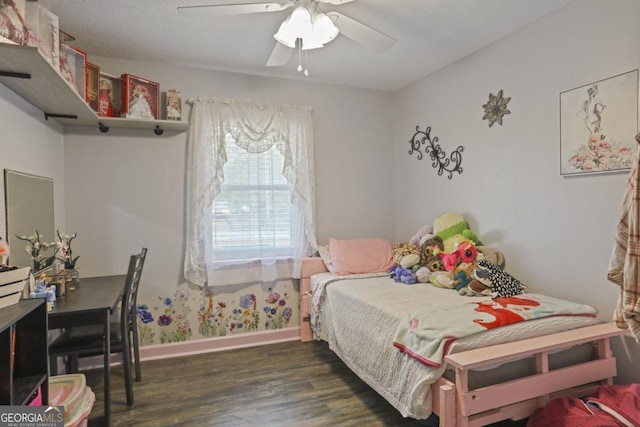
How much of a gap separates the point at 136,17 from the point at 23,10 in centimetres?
79

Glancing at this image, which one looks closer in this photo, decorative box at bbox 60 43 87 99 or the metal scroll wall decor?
decorative box at bbox 60 43 87 99

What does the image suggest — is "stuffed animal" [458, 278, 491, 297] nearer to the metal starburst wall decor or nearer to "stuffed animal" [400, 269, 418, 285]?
"stuffed animal" [400, 269, 418, 285]

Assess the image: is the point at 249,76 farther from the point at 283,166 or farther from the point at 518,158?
the point at 518,158

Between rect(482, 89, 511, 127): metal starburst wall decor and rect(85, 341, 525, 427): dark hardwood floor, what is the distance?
1978 millimetres

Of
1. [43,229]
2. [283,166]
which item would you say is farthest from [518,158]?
[43,229]

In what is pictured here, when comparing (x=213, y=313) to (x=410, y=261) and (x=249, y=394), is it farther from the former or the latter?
(x=410, y=261)

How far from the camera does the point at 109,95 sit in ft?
8.77

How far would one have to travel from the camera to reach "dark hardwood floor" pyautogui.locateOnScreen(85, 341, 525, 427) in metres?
2.06

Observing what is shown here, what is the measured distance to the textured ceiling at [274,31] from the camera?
6.92ft

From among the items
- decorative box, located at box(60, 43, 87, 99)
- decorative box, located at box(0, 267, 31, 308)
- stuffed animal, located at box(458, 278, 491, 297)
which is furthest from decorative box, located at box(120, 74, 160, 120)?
stuffed animal, located at box(458, 278, 491, 297)

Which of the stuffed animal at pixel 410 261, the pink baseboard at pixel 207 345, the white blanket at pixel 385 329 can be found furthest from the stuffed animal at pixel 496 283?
the pink baseboard at pixel 207 345

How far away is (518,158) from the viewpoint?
7.99ft

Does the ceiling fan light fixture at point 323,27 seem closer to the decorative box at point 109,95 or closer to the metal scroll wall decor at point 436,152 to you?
the metal scroll wall decor at point 436,152

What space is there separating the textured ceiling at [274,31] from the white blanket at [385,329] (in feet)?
5.89
